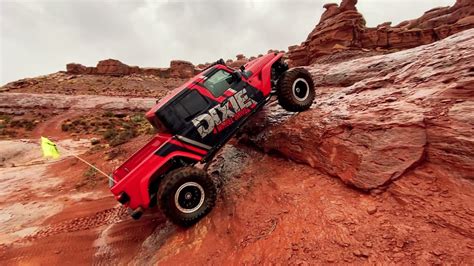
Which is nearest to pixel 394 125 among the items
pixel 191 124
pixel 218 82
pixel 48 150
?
pixel 218 82

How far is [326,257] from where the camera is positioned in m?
3.37

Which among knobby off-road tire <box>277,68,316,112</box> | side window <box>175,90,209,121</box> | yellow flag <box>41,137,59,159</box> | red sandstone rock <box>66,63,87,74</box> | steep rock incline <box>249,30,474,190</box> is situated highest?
red sandstone rock <box>66,63,87,74</box>

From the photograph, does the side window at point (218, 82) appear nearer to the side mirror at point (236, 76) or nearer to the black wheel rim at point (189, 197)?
the side mirror at point (236, 76)

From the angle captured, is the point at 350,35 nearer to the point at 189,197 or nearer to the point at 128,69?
the point at 189,197

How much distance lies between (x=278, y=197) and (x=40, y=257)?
5364 millimetres

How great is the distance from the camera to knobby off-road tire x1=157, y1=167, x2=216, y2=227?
4.83 m

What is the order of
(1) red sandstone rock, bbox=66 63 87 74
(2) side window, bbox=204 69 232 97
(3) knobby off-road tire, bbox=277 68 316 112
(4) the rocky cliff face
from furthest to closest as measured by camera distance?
(1) red sandstone rock, bbox=66 63 87 74 < (4) the rocky cliff face < (3) knobby off-road tire, bbox=277 68 316 112 < (2) side window, bbox=204 69 232 97

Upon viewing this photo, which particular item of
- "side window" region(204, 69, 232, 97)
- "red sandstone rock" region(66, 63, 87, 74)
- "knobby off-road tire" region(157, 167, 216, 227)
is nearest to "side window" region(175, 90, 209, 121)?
"side window" region(204, 69, 232, 97)

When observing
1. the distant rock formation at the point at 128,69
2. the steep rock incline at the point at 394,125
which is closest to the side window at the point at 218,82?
the steep rock incline at the point at 394,125

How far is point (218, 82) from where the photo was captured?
5898mm

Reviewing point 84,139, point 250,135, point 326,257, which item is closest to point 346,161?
point 326,257

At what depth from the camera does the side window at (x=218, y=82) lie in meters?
5.77

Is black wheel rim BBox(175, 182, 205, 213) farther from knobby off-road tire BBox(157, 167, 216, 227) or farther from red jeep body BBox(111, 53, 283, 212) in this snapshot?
red jeep body BBox(111, 53, 283, 212)

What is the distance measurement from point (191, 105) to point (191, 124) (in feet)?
1.32
